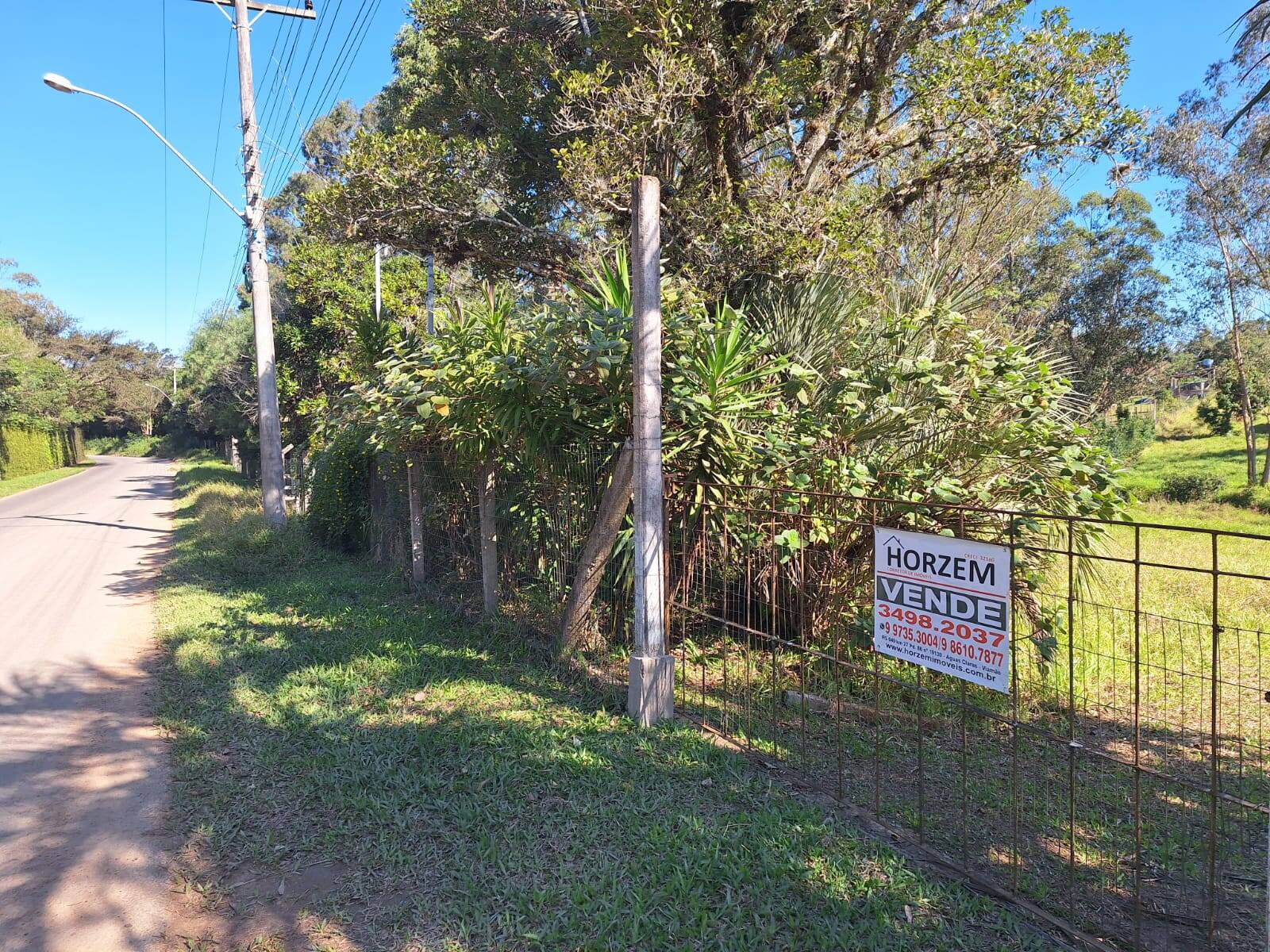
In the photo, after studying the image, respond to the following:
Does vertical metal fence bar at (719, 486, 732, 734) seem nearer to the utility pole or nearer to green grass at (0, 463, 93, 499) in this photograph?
the utility pole

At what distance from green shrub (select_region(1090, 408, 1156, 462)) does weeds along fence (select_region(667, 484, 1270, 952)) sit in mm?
23399

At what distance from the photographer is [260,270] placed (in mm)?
13875

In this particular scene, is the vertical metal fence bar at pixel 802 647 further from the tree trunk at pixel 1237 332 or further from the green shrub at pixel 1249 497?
the tree trunk at pixel 1237 332

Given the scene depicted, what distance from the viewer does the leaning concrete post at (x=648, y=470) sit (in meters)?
4.96

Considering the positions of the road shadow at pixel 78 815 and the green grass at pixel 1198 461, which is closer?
the road shadow at pixel 78 815

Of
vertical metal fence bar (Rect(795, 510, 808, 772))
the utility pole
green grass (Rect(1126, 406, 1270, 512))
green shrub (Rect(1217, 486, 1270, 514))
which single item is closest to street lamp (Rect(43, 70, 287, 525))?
the utility pole

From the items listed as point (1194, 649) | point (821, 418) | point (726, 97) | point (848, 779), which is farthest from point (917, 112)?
point (848, 779)

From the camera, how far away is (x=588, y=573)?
593cm

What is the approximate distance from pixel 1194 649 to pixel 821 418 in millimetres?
3854

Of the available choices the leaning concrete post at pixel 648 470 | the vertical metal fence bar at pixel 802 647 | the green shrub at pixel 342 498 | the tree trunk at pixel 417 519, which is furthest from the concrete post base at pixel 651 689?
the green shrub at pixel 342 498

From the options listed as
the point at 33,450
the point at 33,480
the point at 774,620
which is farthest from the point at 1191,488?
the point at 33,450

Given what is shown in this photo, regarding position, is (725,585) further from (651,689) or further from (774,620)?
(651,689)

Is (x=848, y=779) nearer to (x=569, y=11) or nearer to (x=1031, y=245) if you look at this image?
(x=569, y=11)

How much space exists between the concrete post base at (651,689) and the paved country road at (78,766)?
2570mm
